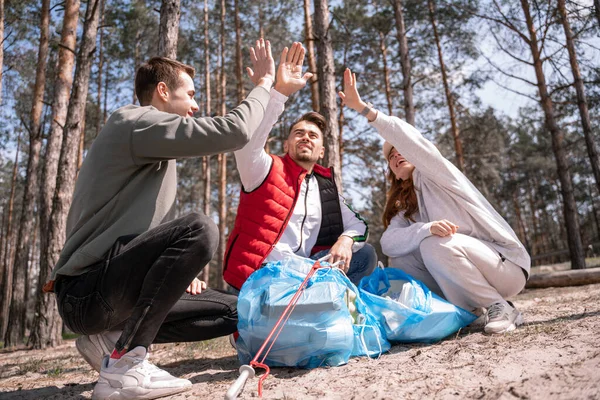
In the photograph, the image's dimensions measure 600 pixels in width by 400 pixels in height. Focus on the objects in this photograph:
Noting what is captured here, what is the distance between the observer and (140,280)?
1.96 meters

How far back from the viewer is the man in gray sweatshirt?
6.23 ft

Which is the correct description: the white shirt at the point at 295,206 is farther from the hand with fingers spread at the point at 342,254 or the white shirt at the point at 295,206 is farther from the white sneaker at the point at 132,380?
the white sneaker at the point at 132,380

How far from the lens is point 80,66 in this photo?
22.1ft

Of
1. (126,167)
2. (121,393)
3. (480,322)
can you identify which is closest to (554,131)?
(480,322)

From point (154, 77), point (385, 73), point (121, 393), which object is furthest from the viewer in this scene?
point (385, 73)

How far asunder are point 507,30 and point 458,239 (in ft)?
30.2

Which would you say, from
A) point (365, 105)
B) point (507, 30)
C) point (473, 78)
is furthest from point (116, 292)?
point (473, 78)

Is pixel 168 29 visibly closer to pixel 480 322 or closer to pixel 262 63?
pixel 262 63

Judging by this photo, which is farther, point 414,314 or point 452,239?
point 452,239

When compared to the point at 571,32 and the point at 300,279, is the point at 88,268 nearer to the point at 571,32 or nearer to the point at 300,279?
the point at 300,279

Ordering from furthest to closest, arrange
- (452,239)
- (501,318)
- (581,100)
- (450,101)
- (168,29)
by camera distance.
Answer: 1. (450,101)
2. (581,100)
3. (168,29)
4. (452,239)
5. (501,318)

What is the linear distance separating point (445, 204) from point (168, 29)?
3.25 metres

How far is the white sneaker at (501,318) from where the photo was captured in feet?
8.64

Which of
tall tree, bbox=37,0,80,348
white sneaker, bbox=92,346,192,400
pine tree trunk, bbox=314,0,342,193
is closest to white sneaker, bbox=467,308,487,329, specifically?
white sneaker, bbox=92,346,192,400
